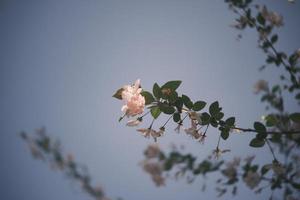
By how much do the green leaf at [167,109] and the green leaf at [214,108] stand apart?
281 millimetres

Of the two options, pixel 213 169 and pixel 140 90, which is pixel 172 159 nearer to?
pixel 213 169

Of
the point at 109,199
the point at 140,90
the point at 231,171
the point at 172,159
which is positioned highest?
the point at 109,199

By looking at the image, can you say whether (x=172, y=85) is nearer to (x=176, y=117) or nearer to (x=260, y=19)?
(x=176, y=117)

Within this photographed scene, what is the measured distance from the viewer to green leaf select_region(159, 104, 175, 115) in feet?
5.84

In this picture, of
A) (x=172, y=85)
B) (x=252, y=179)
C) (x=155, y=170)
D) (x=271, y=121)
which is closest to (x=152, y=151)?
(x=155, y=170)

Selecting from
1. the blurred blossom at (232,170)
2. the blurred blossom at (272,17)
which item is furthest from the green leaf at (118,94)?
the blurred blossom at (272,17)

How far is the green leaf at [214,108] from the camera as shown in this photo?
1.81 meters

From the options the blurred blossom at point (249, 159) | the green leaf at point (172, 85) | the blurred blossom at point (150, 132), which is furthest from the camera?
the blurred blossom at point (249, 159)

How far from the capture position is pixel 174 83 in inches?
67.9

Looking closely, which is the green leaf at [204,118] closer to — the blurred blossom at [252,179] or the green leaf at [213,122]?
the green leaf at [213,122]

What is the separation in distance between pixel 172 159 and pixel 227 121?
2827 mm

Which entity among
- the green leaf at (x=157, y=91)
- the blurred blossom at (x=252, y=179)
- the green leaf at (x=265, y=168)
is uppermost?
the green leaf at (x=157, y=91)

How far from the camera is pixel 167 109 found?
1792 mm

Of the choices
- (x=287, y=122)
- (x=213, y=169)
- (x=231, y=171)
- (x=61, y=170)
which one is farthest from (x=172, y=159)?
(x=61, y=170)
